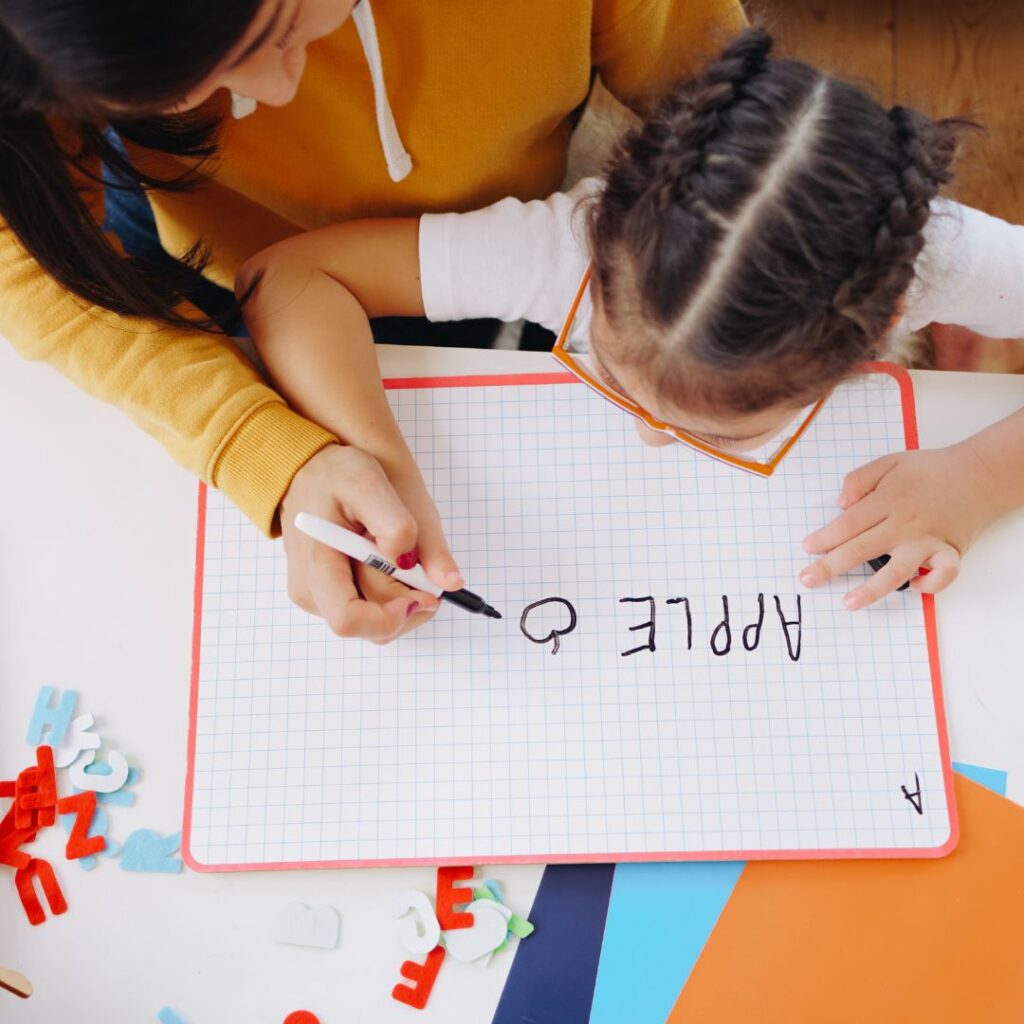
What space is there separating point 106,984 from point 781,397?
0.57m

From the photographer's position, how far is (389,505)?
Answer: 634mm

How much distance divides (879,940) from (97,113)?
65 centimetres

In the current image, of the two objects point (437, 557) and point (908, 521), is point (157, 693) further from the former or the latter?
point (908, 521)

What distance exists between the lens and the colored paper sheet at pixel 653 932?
0.60 m

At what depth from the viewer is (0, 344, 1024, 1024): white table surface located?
619 millimetres

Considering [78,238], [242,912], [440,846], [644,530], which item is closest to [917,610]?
[644,530]

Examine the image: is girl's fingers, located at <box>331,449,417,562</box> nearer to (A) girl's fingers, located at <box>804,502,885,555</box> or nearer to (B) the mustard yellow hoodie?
(B) the mustard yellow hoodie

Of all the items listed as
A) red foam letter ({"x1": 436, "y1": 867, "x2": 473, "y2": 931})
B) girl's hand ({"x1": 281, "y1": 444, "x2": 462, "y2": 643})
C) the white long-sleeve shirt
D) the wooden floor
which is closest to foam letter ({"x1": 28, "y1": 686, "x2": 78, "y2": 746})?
girl's hand ({"x1": 281, "y1": 444, "x2": 462, "y2": 643})

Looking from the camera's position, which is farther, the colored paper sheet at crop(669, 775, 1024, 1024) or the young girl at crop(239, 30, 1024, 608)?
the colored paper sheet at crop(669, 775, 1024, 1024)

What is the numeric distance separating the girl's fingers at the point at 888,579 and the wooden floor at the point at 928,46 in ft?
2.94

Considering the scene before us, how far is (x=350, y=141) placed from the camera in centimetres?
70

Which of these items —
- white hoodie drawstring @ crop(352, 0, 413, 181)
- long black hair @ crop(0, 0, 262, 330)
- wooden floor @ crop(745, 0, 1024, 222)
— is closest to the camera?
long black hair @ crop(0, 0, 262, 330)

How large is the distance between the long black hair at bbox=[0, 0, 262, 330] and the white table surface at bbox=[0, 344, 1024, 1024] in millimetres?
124

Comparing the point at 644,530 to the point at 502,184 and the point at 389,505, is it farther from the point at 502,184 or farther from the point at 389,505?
the point at 502,184
